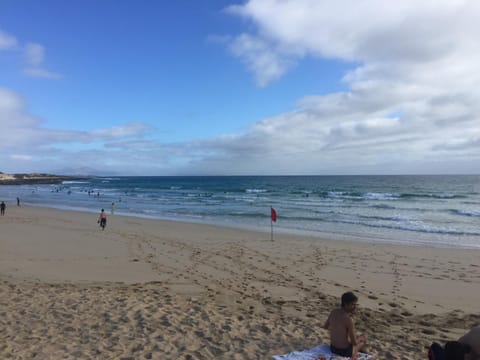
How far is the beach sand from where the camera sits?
5.07 m

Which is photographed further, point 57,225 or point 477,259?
point 57,225

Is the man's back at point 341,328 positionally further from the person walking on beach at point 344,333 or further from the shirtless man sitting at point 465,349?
the shirtless man sitting at point 465,349

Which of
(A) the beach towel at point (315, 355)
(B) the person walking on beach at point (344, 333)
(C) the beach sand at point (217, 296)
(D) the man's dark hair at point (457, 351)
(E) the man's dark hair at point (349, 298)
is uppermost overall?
(E) the man's dark hair at point (349, 298)

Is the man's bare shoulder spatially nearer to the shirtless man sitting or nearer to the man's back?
the man's back

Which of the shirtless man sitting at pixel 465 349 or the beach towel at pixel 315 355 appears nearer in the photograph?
the shirtless man sitting at pixel 465 349

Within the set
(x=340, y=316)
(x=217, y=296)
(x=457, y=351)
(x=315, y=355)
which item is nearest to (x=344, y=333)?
(x=340, y=316)

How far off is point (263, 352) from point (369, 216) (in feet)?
74.8

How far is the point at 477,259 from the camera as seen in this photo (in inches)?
475

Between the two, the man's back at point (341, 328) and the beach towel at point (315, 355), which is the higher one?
the man's back at point (341, 328)

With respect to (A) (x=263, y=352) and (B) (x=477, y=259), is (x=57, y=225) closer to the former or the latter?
(A) (x=263, y=352)

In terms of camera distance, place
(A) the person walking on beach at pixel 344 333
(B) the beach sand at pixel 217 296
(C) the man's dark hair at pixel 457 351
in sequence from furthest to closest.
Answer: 1. (B) the beach sand at pixel 217 296
2. (A) the person walking on beach at pixel 344 333
3. (C) the man's dark hair at pixel 457 351

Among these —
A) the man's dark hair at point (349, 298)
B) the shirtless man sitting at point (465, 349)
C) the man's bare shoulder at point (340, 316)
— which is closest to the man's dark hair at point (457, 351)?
the shirtless man sitting at point (465, 349)

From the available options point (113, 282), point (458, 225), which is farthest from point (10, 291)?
point (458, 225)

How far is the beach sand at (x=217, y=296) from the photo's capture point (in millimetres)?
5074
